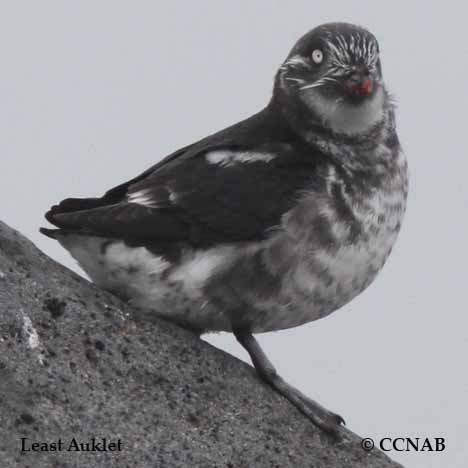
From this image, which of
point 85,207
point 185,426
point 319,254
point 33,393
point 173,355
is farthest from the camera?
point 85,207

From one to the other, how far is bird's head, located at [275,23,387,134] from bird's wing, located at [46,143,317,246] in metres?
0.49

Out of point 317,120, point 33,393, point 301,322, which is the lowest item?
point 33,393

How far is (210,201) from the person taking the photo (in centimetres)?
835

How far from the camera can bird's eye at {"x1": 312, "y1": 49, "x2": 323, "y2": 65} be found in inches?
351

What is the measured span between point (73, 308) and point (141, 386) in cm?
67

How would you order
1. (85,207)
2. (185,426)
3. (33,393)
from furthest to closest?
(85,207) < (185,426) < (33,393)

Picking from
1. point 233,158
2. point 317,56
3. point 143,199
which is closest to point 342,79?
point 317,56

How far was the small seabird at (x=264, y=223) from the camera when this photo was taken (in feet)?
27.1

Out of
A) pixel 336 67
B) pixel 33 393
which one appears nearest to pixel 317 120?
pixel 336 67

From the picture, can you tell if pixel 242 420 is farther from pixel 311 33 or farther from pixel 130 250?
pixel 311 33

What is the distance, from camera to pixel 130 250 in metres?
8.40

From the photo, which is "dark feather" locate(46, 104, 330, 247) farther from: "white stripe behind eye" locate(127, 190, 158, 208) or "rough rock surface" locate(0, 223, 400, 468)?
"rough rock surface" locate(0, 223, 400, 468)

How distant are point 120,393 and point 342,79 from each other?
9.91 feet

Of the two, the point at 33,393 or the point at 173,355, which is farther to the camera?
the point at 173,355
